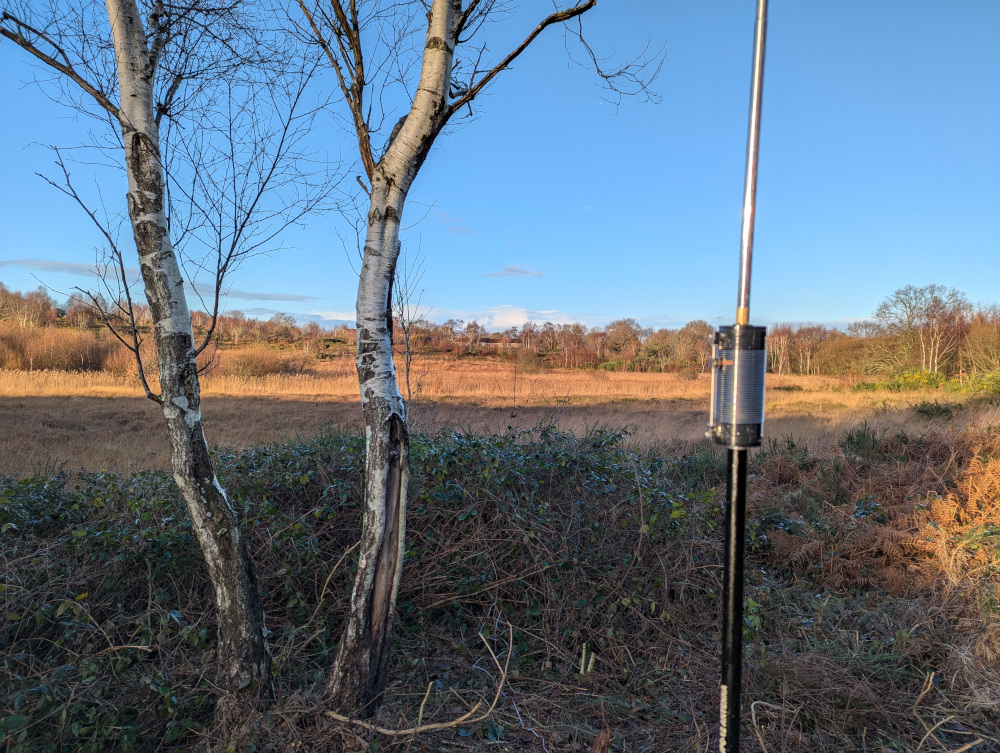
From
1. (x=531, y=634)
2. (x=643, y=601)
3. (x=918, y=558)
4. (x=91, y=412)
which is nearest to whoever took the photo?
(x=531, y=634)

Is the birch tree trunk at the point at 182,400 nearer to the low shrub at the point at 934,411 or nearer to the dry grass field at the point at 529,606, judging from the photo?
the dry grass field at the point at 529,606

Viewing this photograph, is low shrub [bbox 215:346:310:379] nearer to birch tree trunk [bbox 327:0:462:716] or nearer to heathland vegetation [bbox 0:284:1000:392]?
heathland vegetation [bbox 0:284:1000:392]

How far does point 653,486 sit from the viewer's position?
5062mm

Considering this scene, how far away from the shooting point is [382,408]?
2.81 m

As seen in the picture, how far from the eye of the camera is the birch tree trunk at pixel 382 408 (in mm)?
2795

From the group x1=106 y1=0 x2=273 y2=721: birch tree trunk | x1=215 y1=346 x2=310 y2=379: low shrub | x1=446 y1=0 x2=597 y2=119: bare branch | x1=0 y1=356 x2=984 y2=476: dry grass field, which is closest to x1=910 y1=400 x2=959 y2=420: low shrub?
x1=0 y1=356 x2=984 y2=476: dry grass field

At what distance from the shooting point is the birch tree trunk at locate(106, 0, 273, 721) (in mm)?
2783

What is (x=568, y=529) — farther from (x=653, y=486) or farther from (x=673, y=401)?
(x=673, y=401)

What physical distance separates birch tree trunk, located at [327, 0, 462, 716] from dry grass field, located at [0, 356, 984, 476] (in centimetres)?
338

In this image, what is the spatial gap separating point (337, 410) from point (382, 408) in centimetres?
1436

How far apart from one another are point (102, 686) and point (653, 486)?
401 cm

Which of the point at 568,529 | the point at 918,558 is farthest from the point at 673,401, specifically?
the point at 568,529

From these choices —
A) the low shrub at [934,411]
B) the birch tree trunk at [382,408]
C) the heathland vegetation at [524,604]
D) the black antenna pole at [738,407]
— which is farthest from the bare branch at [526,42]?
the low shrub at [934,411]

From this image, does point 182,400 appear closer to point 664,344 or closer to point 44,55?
point 44,55
